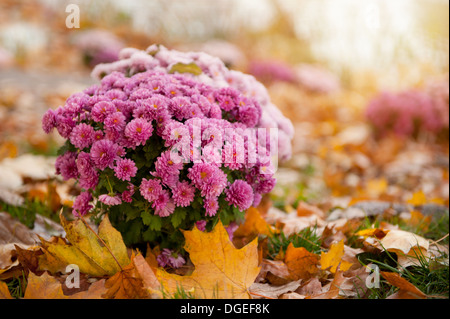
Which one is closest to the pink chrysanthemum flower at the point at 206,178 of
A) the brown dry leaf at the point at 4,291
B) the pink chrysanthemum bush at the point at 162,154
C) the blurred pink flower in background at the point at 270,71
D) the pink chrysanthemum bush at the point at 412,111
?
the pink chrysanthemum bush at the point at 162,154

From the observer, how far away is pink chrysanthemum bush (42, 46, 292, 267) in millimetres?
1309

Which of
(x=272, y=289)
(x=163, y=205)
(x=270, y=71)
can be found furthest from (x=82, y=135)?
(x=270, y=71)

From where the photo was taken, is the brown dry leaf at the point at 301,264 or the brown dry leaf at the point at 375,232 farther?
the brown dry leaf at the point at 375,232

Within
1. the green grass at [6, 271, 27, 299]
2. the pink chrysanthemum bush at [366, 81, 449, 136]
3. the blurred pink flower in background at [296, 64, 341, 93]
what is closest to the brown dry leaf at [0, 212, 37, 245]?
the green grass at [6, 271, 27, 299]

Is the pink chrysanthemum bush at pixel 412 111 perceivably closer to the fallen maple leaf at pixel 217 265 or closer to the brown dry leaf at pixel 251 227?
the brown dry leaf at pixel 251 227

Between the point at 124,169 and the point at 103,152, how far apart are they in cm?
8

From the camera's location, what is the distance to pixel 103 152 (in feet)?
4.32

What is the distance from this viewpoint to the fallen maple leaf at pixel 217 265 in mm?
1284

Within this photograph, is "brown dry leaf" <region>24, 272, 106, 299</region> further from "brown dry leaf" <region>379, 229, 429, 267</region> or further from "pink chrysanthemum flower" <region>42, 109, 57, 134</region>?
"brown dry leaf" <region>379, 229, 429, 267</region>

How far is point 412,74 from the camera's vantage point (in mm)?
5770

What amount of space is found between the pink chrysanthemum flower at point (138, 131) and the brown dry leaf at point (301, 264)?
23.3 inches

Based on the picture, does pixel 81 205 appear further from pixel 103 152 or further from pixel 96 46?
pixel 96 46

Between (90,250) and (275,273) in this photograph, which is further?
(275,273)
